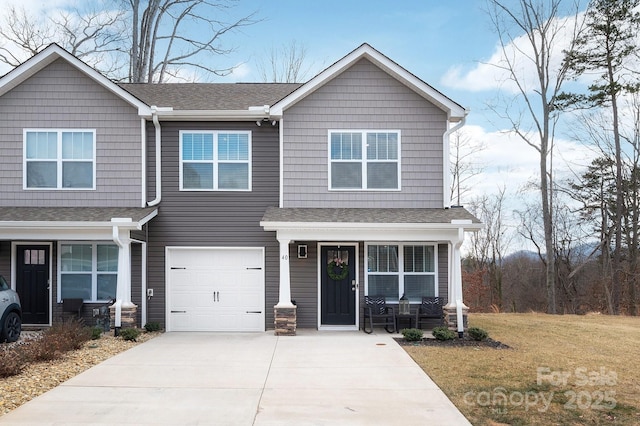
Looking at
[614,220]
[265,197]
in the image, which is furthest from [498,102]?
[265,197]

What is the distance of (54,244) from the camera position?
1302 cm

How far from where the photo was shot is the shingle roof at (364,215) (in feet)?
39.2

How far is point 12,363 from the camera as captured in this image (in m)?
7.71

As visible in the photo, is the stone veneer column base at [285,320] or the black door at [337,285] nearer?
the stone veneer column base at [285,320]

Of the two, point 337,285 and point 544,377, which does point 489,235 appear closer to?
point 337,285

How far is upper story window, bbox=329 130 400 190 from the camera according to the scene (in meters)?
13.0

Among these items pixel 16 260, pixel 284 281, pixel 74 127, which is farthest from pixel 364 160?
pixel 16 260

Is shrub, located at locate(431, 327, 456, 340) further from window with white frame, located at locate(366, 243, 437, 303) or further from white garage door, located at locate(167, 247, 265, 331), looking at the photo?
white garage door, located at locate(167, 247, 265, 331)

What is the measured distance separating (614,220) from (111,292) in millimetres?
19878

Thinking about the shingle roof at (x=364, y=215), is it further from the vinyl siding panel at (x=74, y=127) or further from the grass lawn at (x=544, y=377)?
the vinyl siding panel at (x=74, y=127)

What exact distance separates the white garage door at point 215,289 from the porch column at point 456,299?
436 centimetres

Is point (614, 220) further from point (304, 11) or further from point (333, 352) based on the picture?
point (333, 352)

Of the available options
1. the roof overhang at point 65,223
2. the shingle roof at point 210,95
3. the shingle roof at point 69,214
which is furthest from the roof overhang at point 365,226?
the shingle roof at point 210,95

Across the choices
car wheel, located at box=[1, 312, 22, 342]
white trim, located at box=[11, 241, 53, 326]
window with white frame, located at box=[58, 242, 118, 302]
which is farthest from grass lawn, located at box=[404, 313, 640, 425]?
white trim, located at box=[11, 241, 53, 326]
